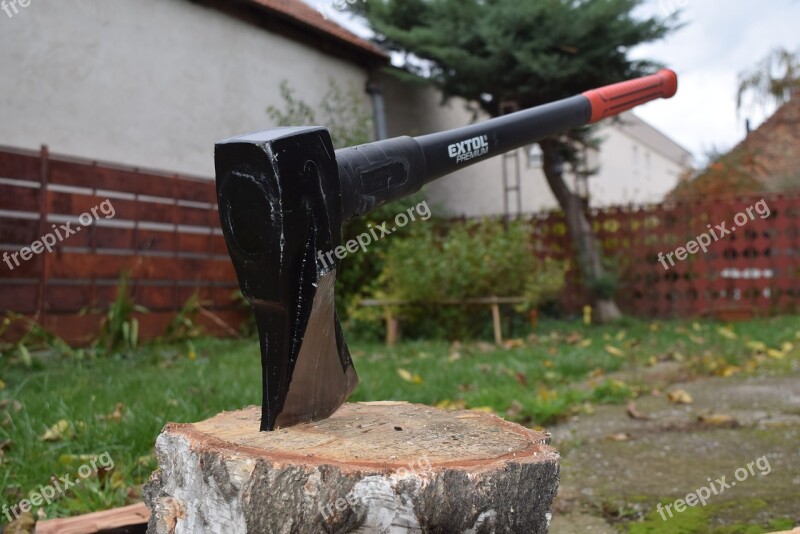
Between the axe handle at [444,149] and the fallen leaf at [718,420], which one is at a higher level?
the axe handle at [444,149]

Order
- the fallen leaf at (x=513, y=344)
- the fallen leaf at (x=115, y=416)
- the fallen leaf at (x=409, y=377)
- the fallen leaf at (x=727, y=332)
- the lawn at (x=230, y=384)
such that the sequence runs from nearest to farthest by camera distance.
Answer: the lawn at (x=230, y=384) < the fallen leaf at (x=115, y=416) < the fallen leaf at (x=409, y=377) < the fallen leaf at (x=513, y=344) < the fallen leaf at (x=727, y=332)

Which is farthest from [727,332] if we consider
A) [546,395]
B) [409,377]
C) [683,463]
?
[683,463]

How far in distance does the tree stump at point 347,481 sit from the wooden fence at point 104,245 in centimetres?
398

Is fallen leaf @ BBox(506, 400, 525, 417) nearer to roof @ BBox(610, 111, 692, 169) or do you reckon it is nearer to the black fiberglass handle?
the black fiberglass handle

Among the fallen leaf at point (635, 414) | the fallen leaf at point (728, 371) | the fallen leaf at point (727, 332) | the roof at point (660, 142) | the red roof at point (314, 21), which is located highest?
the roof at point (660, 142)

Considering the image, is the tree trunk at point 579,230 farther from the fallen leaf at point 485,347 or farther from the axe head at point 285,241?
the axe head at point 285,241

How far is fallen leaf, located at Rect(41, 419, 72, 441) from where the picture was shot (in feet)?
8.30

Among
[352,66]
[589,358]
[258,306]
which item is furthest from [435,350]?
[352,66]

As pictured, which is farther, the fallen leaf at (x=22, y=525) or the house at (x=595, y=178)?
the house at (x=595, y=178)

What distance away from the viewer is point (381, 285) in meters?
7.43

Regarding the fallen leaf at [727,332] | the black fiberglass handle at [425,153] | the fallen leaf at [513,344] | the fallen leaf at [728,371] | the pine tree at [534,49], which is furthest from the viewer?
the pine tree at [534,49]

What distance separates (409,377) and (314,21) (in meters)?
6.02

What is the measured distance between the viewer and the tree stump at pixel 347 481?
132 cm

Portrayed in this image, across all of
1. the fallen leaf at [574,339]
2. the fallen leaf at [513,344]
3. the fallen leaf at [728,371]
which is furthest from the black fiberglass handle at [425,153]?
the fallen leaf at [574,339]
